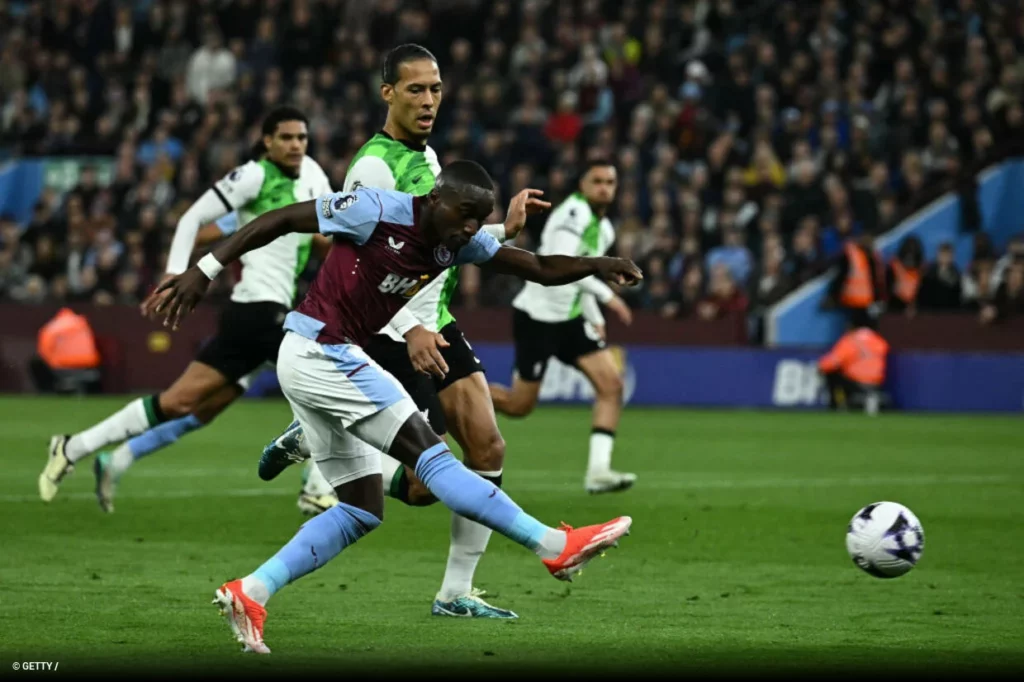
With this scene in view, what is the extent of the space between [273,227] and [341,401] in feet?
2.34

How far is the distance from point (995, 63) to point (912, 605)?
60.4ft

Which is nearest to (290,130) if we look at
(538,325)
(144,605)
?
(538,325)

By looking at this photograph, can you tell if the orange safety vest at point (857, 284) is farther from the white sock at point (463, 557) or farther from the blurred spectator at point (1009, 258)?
the white sock at point (463, 557)

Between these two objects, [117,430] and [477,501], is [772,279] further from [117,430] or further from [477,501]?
[477,501]

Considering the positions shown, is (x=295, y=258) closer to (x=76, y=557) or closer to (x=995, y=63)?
(x=76, y=557)

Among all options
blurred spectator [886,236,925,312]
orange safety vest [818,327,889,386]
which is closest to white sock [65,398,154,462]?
orange safety vest [818,327,889,386]

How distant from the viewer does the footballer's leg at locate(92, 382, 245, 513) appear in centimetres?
1138

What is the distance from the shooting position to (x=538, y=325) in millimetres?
13531

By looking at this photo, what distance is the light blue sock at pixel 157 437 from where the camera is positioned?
452 inches

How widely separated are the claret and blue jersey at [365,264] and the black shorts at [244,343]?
4176mm

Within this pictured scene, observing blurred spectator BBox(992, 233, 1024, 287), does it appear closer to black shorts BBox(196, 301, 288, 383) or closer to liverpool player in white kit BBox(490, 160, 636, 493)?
liverpool player in white kit BBox(490, 160, 636, 493)

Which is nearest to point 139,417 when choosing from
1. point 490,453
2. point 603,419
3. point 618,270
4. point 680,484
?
point 603,419

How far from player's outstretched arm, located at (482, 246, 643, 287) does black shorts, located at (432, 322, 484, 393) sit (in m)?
1.06

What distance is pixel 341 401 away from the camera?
6797mm
